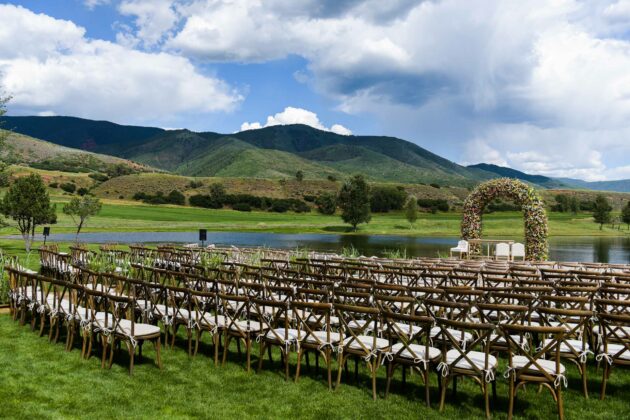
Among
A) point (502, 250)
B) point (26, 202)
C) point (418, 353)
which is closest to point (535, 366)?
point (418, 353)

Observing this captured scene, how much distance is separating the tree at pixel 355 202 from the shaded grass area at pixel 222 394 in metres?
62.2

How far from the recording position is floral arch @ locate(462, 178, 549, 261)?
21344 millimetres

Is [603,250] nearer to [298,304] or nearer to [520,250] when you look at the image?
Result: [520,250]

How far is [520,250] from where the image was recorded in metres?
21.2

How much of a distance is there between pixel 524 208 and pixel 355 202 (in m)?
48.0

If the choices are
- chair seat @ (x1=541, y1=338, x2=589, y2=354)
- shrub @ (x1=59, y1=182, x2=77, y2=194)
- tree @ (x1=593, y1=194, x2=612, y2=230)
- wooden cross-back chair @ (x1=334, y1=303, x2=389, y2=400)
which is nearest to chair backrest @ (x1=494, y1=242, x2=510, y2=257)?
chair seat @ (x1=541, y1=338, x2=589, y2=354)

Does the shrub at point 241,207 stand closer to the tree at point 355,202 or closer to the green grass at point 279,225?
the green grass at point 279,225

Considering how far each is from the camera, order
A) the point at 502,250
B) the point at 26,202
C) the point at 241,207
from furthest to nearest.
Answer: the point at 241,207
the point at 26,202
the point at 502,250

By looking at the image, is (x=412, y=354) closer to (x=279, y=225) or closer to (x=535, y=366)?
(x=535, y=366)

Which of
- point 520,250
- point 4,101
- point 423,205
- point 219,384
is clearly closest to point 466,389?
point 219,384

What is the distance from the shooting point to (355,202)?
69.6m

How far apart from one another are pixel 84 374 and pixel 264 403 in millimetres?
2565

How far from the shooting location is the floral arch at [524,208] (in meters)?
21.3

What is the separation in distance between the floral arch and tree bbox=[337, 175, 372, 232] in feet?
149
